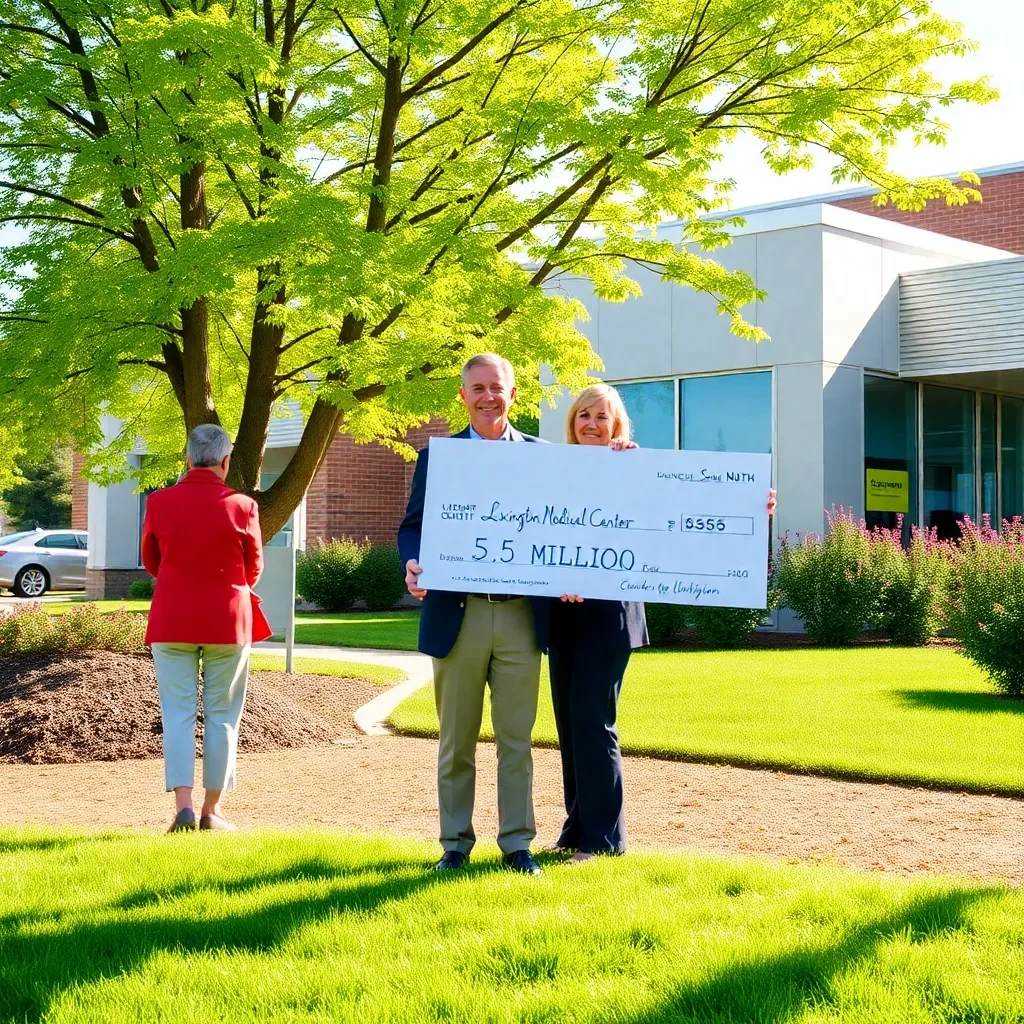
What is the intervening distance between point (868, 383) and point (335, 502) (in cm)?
1229

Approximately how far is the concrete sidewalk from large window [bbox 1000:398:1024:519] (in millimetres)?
10168

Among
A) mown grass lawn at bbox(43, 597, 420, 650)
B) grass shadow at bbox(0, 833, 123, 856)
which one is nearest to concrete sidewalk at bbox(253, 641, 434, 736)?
mown grass lawn at bbox(43, 597, 420, 650)

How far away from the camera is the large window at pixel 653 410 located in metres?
19.5

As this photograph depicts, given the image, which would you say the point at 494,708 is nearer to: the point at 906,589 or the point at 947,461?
the point at 906,589

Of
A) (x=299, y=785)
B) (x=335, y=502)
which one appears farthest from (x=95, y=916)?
(x=335, y=502)

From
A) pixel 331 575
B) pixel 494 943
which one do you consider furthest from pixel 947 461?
pixel 494 943

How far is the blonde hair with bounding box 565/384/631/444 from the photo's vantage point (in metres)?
5.37

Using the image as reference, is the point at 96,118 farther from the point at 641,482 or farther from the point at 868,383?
the point at 868,383

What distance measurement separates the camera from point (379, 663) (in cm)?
1485

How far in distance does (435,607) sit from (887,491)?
14.8 m

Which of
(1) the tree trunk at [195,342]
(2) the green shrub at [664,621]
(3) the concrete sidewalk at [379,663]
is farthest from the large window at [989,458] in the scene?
(1) the tree trunk at [195,342]

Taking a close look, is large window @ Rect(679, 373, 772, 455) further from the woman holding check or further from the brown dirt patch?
the woman holding check

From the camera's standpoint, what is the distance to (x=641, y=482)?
532 cm

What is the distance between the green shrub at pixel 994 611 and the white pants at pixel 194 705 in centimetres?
686
